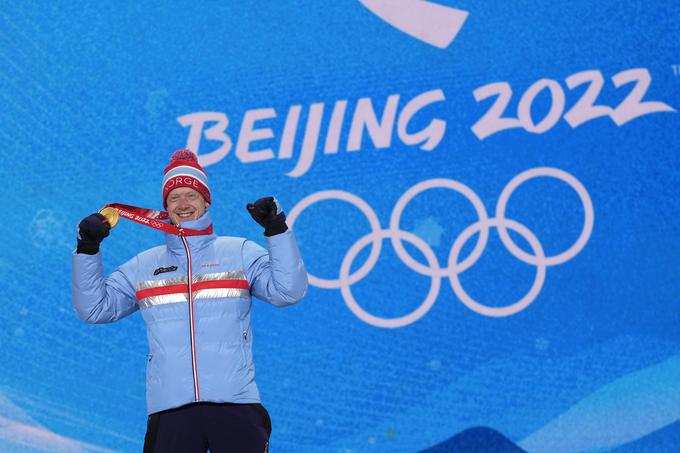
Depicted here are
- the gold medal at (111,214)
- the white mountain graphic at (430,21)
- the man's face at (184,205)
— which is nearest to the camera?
the gold medal at (111,214)

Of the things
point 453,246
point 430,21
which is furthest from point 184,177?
point 430,21

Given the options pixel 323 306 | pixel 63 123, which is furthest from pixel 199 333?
pixel 63 123

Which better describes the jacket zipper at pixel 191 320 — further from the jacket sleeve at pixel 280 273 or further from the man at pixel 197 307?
the jacket sleeve at pixel 280 273

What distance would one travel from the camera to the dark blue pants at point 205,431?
281 centimetres

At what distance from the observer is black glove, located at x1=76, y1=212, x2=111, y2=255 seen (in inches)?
111

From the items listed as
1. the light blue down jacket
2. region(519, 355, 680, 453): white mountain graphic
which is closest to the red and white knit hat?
the light blue down jacket

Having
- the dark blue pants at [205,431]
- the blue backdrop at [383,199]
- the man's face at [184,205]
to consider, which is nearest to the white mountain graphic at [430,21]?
the blue backdrop at [383,199]

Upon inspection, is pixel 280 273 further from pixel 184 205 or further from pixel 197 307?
pixel 184 205

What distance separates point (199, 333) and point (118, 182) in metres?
1.80

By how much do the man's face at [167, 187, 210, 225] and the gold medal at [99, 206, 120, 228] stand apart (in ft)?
0.59

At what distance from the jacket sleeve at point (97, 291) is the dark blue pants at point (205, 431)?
38cm

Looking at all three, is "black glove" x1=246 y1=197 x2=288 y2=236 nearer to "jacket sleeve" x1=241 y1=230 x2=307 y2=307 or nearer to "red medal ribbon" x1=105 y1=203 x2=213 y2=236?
"jacket sleeve" x1=241 y1=230 x2=307 y2=307

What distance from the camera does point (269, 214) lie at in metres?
2.85

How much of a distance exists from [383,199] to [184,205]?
166cm
